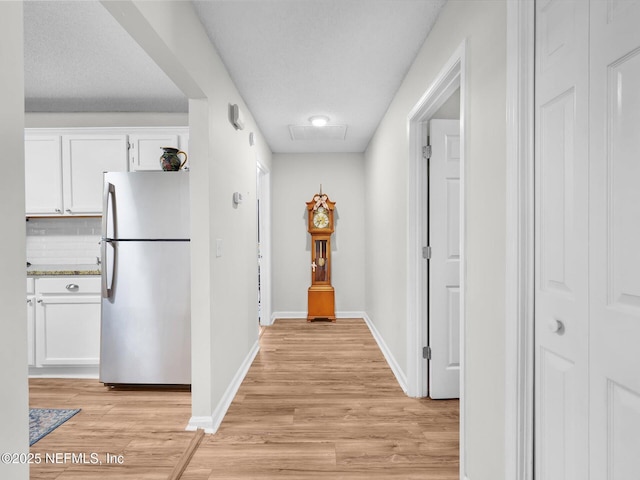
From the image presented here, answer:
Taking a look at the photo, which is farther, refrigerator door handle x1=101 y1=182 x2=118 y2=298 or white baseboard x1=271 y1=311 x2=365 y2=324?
white baseboard x1=271 y1=311 x2=365 y2=324

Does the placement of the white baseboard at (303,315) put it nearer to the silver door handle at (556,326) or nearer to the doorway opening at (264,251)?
the doorway opening at (264,251)

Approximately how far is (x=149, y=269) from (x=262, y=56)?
173 cm

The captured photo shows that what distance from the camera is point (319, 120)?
144 inches

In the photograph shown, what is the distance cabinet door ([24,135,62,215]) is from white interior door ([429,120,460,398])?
306 centimetres

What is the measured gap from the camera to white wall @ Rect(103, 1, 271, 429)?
5.31 feet

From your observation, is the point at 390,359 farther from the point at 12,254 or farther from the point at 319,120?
the point at 12,254

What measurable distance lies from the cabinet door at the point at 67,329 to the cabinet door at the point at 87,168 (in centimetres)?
76

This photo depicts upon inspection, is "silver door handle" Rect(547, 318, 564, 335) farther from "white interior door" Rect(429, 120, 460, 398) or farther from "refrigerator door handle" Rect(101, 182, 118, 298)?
"refrigerator door handle" Rect(101, 182, 118, 298)

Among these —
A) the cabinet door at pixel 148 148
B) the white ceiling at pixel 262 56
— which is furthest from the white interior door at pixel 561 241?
the cabinet door at pixel 148 148

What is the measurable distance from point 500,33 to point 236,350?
104 inches

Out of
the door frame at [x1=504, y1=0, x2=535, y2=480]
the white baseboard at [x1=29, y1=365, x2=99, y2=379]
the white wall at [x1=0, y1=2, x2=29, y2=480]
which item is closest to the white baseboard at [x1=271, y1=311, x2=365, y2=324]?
the white baseboard at [x1=29, y1=365, x2=99, y2=379]

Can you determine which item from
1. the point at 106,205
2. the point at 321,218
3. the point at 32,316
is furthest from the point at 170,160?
the point at 321,218

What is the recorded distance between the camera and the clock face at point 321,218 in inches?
192

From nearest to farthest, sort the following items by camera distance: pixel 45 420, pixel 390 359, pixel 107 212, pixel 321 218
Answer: pixel 45 420 → pixel 107 212 → pixel 390 359 → pixel 321 218
